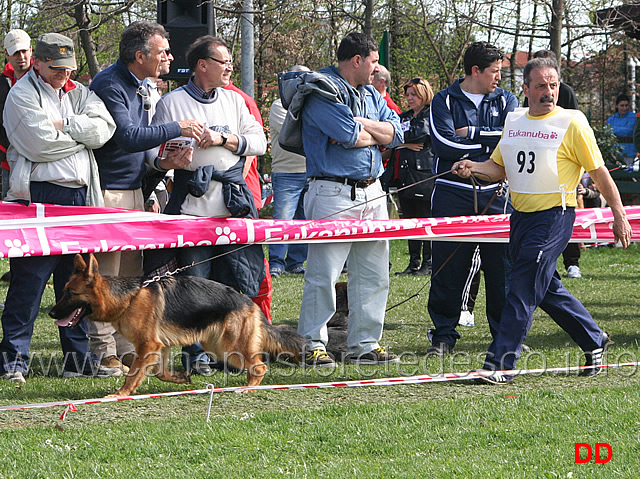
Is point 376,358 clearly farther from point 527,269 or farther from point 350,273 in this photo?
point 527,269

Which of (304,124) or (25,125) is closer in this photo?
(25,125)

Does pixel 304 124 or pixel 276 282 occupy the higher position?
pixel 304 124

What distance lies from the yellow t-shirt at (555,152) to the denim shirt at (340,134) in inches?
43.0

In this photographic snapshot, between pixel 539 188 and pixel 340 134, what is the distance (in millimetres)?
1365

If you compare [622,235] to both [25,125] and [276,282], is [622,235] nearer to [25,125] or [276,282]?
[25,125]

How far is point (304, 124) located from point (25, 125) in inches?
72.7

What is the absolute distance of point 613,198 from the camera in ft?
17.8

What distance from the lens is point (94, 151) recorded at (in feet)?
20.0

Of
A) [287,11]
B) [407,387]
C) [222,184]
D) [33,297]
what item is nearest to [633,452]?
[407,387]

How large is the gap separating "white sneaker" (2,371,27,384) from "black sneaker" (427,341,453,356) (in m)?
2.86

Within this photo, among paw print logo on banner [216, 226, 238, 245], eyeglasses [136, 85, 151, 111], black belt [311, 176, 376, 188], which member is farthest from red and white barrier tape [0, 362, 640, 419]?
eyeglasses [136, 85, 151, 111]

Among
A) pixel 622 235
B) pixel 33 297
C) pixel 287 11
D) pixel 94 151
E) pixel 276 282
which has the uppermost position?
pixel 287 11

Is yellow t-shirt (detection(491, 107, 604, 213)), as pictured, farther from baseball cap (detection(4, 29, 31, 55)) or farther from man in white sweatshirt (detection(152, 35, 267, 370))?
baseball cap (detection(4, 29, 31, 55))

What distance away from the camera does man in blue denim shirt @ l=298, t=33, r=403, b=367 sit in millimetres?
6172
